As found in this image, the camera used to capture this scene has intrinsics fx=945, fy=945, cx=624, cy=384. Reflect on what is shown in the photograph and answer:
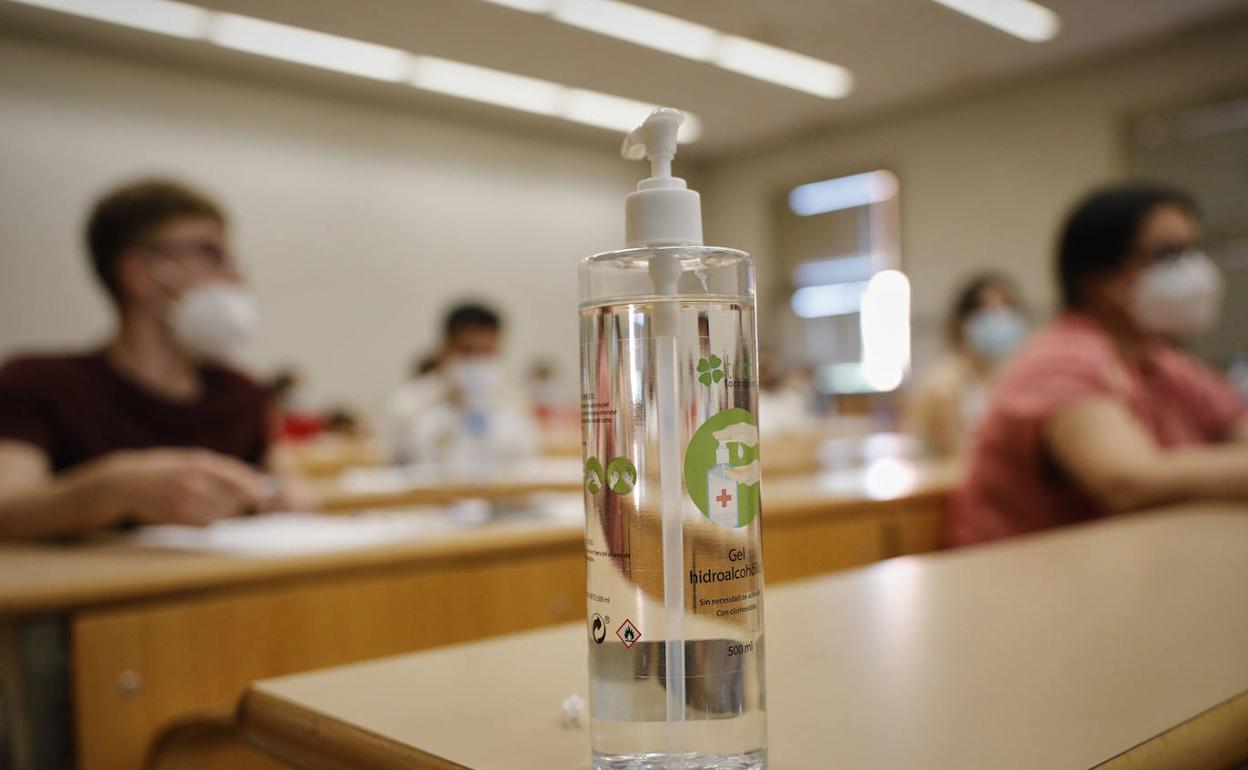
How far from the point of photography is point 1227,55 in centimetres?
525

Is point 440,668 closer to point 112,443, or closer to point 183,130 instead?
point 112,443

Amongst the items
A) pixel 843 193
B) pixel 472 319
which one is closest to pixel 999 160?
pixel 843 193

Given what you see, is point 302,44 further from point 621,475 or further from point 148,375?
point 148,375

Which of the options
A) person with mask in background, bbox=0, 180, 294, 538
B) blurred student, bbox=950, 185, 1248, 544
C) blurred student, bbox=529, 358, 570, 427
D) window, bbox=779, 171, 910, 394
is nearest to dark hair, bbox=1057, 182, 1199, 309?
blurred student, bbox=950, 185, 1248, 544

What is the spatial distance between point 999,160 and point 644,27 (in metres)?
6.23

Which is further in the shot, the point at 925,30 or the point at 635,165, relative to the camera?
the point at 925,30

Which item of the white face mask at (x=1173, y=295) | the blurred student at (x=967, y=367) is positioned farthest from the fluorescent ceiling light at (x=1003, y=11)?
the blurred student at (x=967, y=367)

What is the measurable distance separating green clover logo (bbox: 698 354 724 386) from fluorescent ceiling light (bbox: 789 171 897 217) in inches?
271

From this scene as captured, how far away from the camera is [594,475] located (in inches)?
14.1

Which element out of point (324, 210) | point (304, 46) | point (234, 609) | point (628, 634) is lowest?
point (234, 609)

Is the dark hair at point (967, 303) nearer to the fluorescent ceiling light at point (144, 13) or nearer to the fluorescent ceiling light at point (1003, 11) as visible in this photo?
the fluorescent ceiling light at point (1003, 11)

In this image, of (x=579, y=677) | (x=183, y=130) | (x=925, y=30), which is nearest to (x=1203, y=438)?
(x=925, y=30)

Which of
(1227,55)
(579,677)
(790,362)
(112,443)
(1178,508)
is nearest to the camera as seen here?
(579,677)

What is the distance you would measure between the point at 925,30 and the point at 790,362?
6.26 meters
